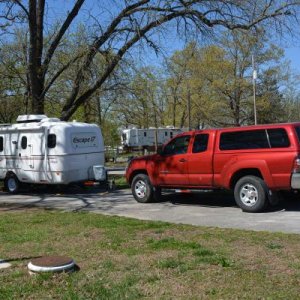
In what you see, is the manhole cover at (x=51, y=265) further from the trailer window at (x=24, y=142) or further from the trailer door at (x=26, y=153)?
the trailer window at (x=24, y=142)

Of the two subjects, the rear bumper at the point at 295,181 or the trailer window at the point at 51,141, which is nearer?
the rear bumper at the point at 295,181

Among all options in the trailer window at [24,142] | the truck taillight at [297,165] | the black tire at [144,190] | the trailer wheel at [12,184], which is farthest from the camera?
the trailer wheel at [12,184]

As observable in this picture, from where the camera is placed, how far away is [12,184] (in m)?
17.9

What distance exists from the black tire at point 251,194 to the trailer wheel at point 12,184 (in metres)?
9.18

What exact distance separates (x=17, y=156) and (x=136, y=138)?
33.9 meters

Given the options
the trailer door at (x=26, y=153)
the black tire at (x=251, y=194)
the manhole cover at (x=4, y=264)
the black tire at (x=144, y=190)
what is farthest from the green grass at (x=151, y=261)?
the trailer door at (x=26, y=153)

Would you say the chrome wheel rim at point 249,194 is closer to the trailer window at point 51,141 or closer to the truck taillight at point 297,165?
the truck taillight at point 297,165

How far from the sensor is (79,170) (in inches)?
661

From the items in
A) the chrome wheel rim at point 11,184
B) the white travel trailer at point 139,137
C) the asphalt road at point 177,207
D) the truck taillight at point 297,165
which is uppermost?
the white travel trailer at point 139,137

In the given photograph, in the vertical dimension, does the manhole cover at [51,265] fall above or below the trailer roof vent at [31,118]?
below

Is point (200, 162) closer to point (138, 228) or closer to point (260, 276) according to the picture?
point (138, 228)

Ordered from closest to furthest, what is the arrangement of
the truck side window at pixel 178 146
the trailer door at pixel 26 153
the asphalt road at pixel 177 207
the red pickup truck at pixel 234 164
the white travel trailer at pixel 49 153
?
the asphalt road at pixel 177 207 → the red pickup truck at pixel 234 164 → the truck side window at pixel 178 146 → the white travel trailer at pixel 49 153 → the trailer door at pixel 26 153

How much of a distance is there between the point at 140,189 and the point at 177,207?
1477 mm

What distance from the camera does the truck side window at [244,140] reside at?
11.0 meters
